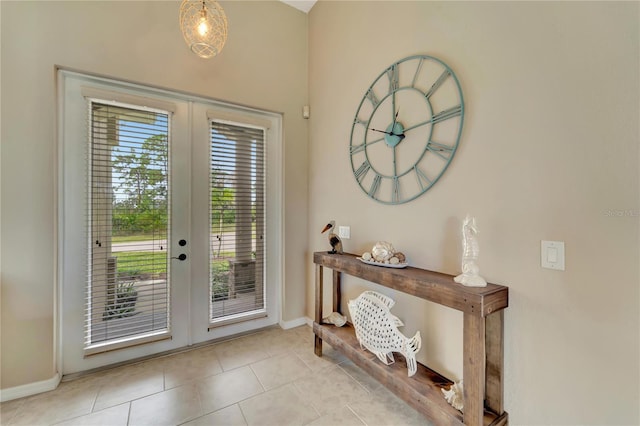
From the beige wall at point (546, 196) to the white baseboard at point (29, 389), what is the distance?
8.77ft

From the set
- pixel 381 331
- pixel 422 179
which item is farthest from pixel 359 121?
pixel 381 331

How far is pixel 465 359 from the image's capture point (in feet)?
4.37

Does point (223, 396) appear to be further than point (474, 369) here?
Yes

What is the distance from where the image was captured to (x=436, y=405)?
1.48m

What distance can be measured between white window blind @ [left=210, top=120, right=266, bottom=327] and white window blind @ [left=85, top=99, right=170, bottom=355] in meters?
0.44

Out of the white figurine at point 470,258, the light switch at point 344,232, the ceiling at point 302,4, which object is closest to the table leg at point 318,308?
the light switch at point 344,232

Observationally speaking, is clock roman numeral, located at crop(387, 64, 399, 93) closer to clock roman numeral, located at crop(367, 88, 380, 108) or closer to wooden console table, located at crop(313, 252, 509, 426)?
clock roman numeral, located at crop(367, 88, 380, 108)

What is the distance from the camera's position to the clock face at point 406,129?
1.67 metres

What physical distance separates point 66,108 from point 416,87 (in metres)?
2.68

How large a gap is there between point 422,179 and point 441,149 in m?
0.23

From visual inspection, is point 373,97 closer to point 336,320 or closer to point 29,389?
point 336,320

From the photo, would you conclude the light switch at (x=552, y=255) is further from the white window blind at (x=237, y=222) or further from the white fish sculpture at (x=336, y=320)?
the white window blind at (x=237, y=222)

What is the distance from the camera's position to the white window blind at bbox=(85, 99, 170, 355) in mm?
2186

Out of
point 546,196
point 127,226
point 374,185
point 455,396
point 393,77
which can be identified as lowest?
point 455,396
